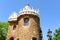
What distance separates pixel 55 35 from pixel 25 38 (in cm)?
962

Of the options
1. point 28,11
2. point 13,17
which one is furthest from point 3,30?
point 28,11

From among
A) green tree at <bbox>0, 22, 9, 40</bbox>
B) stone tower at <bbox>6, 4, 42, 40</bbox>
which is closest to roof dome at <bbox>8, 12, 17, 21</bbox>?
stone tower at <bbox>6, 4, 42, 40</bbox>

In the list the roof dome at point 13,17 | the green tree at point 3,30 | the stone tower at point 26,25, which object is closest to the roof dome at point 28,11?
the stone tower at point 26,25

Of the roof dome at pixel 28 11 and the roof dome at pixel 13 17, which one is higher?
the roof dome at pixel 28 11

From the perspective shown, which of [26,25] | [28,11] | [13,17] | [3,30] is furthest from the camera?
[3,30]

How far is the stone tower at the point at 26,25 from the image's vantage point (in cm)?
2584

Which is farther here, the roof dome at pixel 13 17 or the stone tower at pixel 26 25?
the roof dome at pixel 13 17

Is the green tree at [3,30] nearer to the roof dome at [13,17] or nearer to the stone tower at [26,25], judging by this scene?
the roof dome at [13,17]

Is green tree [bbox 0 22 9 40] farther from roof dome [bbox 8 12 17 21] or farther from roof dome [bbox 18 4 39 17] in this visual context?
roof dome [bbox 18 4 39 17]

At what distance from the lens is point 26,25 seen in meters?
26.7

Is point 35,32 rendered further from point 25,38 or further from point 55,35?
point 55,35

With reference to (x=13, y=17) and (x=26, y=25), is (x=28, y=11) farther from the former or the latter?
(x=13, y=17)

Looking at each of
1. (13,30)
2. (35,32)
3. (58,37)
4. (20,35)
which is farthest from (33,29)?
(58,37)

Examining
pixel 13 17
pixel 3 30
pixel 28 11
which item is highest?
pixel 28 11
